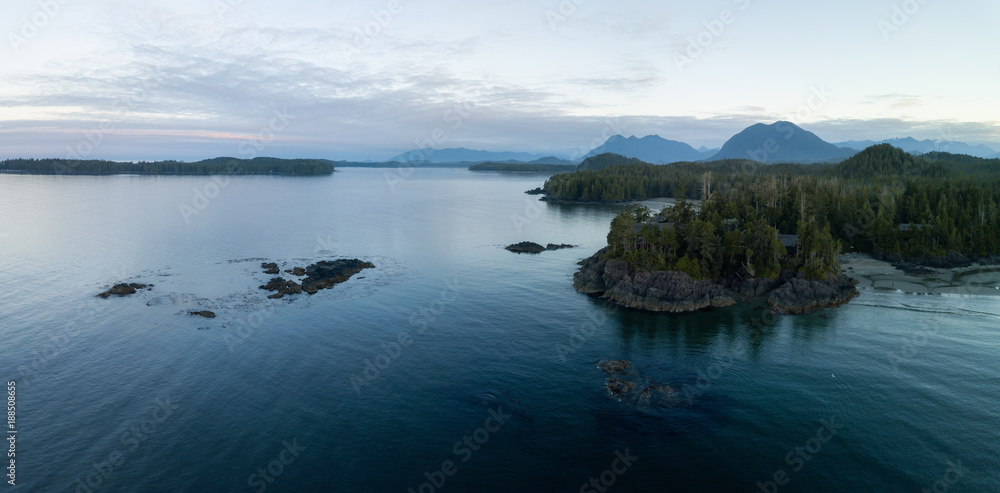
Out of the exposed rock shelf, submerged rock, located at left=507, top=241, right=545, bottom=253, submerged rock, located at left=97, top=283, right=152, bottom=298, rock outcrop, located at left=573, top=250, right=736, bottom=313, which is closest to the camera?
rock outcrop, located at left=573, top=250, right=736, bottom=313

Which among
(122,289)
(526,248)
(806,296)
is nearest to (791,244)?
(806,296)

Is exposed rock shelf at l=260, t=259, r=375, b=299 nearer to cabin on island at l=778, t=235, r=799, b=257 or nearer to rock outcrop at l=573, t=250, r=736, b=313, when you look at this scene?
rock outcrop at l=573, t=250, r=736, b=313

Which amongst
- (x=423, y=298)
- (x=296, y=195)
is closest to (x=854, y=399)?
(x=423, y=298)

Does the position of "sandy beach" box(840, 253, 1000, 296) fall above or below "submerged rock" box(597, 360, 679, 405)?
above

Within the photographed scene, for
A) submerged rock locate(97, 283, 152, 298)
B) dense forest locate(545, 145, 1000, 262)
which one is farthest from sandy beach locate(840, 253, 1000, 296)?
submerged rock locate(97, 283, 152, 298)

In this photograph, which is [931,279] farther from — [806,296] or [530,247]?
[530,247]

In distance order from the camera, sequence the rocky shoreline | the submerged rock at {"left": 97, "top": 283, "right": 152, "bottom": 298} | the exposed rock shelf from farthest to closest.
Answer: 1. the exposed rock shelf
2. the submerged rock at {"left": 97, "top": 283, "right": 152, "bottom": 298}
3. the rocky shoreline
